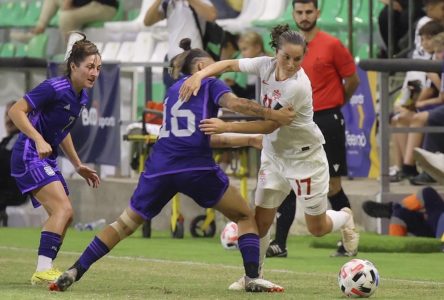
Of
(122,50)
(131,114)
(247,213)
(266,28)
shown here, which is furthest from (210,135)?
(122,50)

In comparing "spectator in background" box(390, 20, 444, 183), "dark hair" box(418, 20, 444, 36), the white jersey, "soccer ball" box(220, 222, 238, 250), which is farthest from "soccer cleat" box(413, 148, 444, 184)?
the white jersey

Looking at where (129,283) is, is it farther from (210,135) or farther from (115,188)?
(115,188)

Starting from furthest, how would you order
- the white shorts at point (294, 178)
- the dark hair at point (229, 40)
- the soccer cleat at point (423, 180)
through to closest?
the dark hair at point (229, 40)
the soccer cleat at point (423, 180)
the white shorts at point (294, 178)

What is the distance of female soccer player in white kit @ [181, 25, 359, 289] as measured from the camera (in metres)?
10.2

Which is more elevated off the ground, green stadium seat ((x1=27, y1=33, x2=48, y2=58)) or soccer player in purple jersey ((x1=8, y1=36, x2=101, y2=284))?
soccer player in purple jersey ((x1=8, y1=36, x2=101, y2=284))

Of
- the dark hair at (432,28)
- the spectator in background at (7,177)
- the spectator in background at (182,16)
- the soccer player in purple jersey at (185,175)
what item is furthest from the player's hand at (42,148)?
the spectator in background at (7,177)

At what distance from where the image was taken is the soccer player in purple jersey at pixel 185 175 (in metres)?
10.2

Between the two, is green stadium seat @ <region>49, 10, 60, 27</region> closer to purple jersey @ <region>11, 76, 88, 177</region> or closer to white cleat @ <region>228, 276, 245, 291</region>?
purple jersey @ <region>11, 76, 88, 177</region>

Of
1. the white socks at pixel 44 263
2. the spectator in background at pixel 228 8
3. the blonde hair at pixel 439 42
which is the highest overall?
the blonde hair at pixel 439 42

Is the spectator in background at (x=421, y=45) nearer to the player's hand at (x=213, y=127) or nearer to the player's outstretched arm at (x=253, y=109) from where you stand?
the player's outstretched arm at (x=253, y=109)

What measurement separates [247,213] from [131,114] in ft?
27.5

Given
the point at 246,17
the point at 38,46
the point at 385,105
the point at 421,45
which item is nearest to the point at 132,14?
the point at 38,46

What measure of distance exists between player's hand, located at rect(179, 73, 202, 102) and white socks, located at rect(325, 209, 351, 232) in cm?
229

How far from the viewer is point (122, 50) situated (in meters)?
23.1
